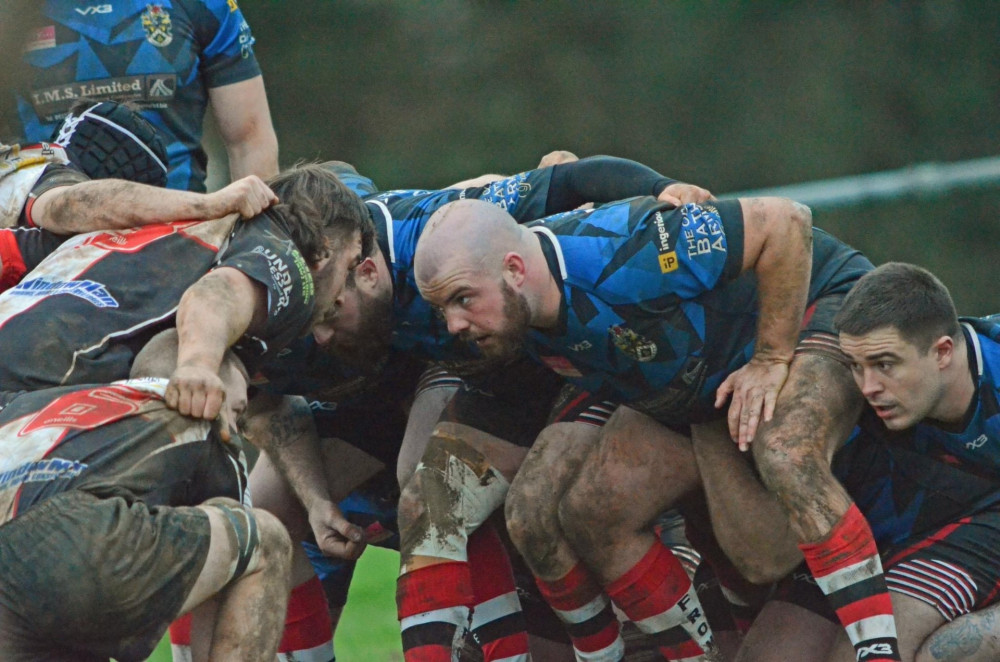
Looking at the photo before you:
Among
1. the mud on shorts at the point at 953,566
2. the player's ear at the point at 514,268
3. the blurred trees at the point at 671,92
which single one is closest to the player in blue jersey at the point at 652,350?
the player's ear at the point at 514,268

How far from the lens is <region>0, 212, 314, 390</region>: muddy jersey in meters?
3.41

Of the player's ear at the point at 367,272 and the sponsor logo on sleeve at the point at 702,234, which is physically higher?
the sponsor logo on sleeve at the point at 702,234

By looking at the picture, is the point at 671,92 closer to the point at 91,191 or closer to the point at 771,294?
the point at 771,294

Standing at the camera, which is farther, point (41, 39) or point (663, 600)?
point (41, 39)

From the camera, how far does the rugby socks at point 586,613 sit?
4.20 meters

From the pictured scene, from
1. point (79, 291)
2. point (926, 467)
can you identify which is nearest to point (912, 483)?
point (926, 467)

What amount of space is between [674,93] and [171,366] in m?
8.38

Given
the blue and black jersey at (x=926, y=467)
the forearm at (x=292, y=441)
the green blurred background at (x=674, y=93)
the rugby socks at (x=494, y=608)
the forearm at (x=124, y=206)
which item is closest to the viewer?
the forearm at (x=124, y=206)

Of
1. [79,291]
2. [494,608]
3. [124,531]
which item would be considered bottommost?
[494,608]

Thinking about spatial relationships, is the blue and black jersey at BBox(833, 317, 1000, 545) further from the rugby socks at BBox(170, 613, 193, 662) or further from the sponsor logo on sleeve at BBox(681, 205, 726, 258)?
the rugby socks at BBox(170, 613, 193, 662)

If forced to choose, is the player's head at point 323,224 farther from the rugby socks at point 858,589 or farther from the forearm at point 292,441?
the rugby socks at point 858,589

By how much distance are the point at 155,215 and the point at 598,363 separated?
4.28 feet

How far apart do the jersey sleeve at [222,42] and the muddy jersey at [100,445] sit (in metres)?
2.11

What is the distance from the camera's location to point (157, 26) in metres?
4.99
